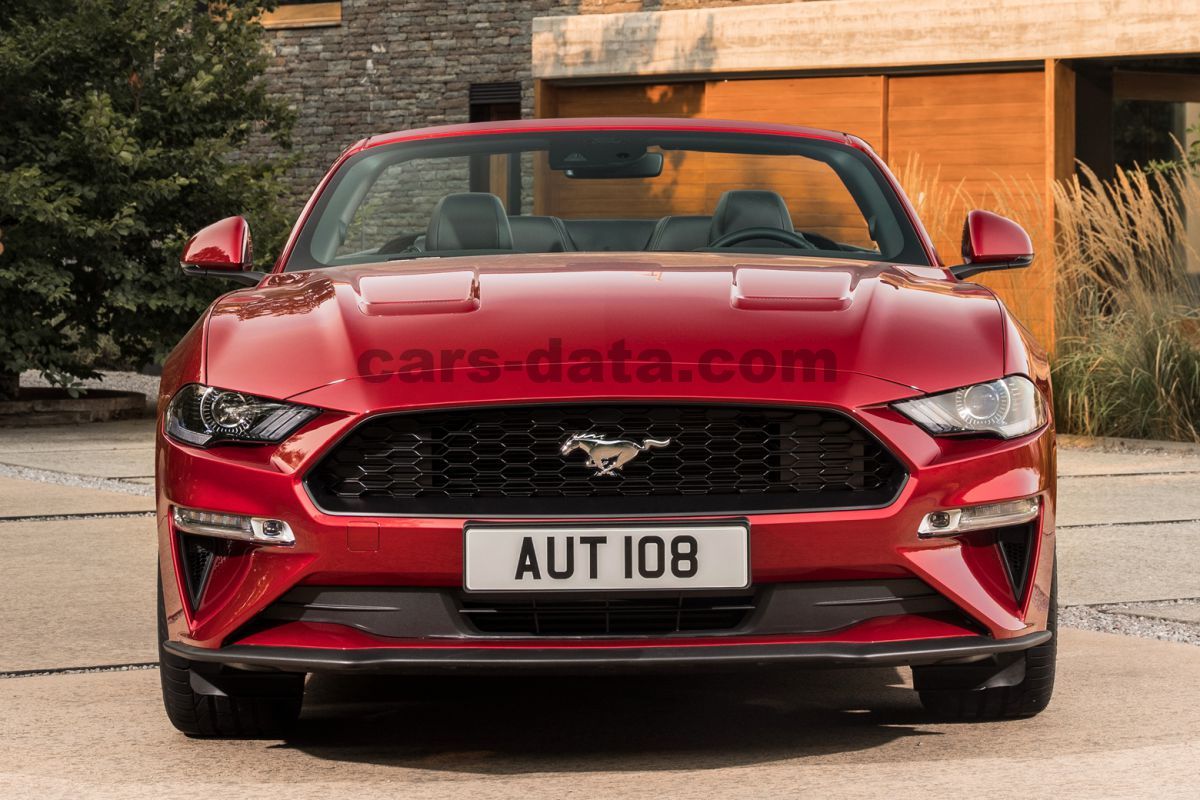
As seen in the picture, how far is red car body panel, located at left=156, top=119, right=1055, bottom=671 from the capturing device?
13.1ft

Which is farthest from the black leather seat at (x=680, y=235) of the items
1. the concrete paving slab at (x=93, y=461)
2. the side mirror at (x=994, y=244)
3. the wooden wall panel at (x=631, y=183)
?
the wooden wall panel at (x=631, y=183)

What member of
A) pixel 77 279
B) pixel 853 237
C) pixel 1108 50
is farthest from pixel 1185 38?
pixel 853 237

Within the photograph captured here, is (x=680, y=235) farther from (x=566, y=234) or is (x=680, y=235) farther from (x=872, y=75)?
(x=872, y=75)

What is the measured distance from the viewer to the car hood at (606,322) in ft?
13.6

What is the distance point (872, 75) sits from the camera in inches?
674

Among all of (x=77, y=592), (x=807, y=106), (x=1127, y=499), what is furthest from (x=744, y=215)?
(x=807, y=106)

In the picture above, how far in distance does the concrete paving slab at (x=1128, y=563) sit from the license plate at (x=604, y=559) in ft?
8.73

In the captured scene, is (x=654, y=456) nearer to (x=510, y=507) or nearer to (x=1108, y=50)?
(x=510, y=507)

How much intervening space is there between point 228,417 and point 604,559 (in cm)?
82

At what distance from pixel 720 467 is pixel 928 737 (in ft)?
3.03

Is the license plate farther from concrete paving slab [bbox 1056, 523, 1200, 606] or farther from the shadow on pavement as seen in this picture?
concrete paving slab [bbox 1056, 523, 1200, 606]

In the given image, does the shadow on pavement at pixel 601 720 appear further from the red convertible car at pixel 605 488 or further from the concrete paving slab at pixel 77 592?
the concrete paving slab at pixel 77 592

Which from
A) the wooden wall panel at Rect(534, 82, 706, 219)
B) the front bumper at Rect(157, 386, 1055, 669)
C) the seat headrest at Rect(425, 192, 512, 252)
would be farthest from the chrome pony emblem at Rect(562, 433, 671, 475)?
the wooden wall panel at Rect(534, 82, 706, 219)

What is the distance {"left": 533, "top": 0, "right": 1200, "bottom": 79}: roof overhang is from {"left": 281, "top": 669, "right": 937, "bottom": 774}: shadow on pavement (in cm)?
1085
